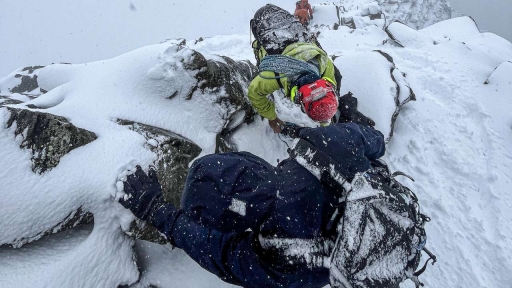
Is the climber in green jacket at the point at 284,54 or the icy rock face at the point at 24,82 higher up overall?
the climber in green jacket at the point at 284,54

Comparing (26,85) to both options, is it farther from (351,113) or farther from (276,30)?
(351,113)

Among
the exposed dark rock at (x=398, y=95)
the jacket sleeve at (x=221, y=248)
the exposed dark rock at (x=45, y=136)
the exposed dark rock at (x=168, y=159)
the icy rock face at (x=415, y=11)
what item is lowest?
the icy rock face at (x=415, y=11)

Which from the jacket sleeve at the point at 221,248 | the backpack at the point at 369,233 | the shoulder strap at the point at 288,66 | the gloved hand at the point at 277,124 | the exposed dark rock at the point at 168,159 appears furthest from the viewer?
the gloved hand at the point at 277,124

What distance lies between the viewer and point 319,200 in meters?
1.74

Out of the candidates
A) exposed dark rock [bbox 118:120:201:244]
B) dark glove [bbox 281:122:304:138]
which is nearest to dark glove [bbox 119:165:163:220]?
exposed dark rock [bbox 118:120:201:244]

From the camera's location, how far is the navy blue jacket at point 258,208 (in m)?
1.75

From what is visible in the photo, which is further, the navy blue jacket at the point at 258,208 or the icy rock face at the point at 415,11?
the icy rock face at the point at 415,11

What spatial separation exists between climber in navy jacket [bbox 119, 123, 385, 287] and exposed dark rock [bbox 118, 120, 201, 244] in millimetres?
1020

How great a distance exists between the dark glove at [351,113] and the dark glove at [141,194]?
138 inches

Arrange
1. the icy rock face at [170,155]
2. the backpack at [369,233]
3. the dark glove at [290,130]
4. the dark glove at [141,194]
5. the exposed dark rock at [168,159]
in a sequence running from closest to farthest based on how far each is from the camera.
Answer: the backpack at [369,233] < the dark glove at [141,194] < the exposed dark rock at [168,159] < the icy rock face at [170,155] < the dark glove at [290,130]

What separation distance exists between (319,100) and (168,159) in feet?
6.62

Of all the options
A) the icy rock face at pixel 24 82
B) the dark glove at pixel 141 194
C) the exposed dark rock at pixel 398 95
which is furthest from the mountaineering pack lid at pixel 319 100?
the icy rock face at pixel 24 82

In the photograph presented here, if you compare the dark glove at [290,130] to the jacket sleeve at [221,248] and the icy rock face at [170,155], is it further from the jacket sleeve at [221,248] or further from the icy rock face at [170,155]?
the jacket sleeve at [221,248]

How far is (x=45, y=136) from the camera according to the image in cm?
295
